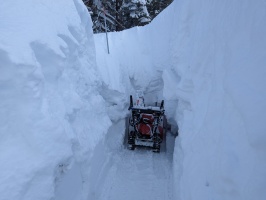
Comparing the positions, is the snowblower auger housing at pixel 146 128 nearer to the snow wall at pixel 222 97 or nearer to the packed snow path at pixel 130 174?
the packed snow path at pixel 130 174

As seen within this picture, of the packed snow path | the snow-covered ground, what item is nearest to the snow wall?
the snow-covered ground

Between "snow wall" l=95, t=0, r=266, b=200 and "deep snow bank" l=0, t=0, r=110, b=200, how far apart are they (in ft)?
6.83

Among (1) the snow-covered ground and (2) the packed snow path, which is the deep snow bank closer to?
(1) the snow-covered ground

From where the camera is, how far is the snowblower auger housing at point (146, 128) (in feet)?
22.4

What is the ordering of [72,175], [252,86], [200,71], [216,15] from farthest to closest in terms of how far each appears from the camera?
[200,71], [216,15], [72,175], [252,86]

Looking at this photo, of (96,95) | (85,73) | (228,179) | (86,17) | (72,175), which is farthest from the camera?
(86,17)

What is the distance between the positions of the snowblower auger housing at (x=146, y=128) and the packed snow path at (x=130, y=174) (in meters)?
0.30

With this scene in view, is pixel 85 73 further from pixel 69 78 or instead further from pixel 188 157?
pixel 188 157

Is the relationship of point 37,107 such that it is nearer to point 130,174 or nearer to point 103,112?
point 103,112

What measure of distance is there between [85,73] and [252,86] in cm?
394

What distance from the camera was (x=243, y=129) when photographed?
243cm

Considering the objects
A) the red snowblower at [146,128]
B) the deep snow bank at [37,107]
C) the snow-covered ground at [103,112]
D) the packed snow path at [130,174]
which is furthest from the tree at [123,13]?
the deep snow bank at [37,107]

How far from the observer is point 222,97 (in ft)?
10.3

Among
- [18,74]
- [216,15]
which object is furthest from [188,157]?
[18,74]
